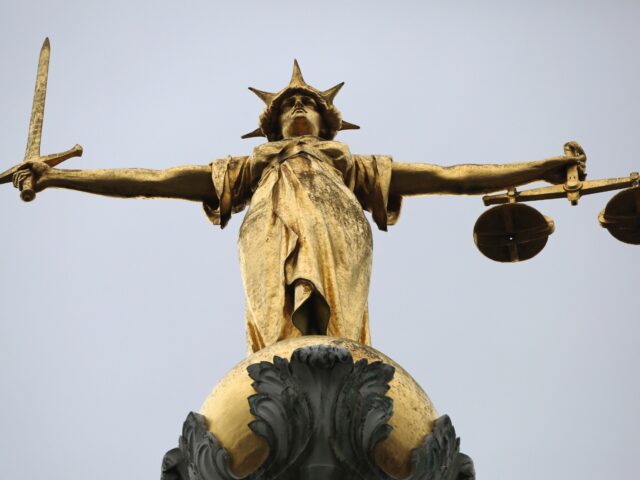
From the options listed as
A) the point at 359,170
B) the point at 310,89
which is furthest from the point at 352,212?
the point at 310,89

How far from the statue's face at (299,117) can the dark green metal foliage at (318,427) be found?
14.5ft

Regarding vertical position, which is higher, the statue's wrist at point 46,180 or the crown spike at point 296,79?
the crown spike at point 296,79

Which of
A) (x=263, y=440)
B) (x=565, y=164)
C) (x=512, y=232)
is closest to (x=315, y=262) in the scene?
(x=263, y=440)

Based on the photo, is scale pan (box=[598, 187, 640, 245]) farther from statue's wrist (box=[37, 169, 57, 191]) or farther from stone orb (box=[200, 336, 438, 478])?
statue's wrist (box=[37, 169, 57, 191])

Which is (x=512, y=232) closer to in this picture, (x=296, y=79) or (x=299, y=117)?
(x=299, y=117)

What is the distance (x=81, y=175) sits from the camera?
45.8ft

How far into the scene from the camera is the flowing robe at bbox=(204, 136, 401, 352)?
1180cm

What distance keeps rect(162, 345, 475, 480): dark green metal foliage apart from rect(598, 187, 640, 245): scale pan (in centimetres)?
402

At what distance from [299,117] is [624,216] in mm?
2963

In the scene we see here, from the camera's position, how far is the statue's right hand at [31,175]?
1372 centimetres

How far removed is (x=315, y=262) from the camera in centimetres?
1199

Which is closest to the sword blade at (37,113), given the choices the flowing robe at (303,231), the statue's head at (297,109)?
the flowing robe at (303,231)

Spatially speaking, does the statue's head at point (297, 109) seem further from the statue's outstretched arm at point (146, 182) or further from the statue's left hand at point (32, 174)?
the statue's left hand at point (32, 174)

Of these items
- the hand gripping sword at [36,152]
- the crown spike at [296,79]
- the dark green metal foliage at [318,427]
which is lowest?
the dark green metal foliage at [318,427]
